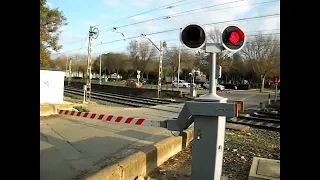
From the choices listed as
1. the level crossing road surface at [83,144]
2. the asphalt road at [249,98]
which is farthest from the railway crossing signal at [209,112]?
the asphalt road at [249,98]

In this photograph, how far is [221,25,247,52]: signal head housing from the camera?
3.82 m

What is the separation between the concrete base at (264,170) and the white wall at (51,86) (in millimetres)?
10247

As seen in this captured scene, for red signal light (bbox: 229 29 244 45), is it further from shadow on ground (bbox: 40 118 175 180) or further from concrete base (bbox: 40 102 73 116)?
concrete base (bbox: 40 102 73 116)

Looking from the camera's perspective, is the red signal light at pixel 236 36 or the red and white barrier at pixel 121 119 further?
the red and white barrier at pixel 121 119

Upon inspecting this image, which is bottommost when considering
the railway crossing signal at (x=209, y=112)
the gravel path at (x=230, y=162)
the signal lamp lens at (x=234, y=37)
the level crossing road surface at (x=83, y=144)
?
the gravel path at (x=230, y=162)

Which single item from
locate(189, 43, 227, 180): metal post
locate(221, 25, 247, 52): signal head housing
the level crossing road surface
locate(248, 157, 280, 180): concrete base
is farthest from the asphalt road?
locate(221, 25, 247, 52): signal head housing

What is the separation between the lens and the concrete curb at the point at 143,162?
398 centimetres

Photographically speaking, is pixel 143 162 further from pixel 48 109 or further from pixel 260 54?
pixel 260 54

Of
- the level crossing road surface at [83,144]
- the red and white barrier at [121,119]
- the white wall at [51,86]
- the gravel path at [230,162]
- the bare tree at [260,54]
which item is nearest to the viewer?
the level crossing road surface at [83,144]

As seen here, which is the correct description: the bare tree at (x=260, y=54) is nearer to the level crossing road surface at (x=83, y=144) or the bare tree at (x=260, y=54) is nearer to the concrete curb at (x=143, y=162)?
the level crossing road surface at (x=83, y=144)

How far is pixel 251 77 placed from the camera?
2618 inches
